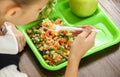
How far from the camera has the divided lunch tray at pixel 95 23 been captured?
874 millimetres

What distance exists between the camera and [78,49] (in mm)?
762

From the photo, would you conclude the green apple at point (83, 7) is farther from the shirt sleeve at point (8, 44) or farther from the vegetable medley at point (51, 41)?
the shirt sleeve at point (8, 44)

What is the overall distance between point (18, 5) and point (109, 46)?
0.40m

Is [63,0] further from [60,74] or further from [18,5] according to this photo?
[18,5]

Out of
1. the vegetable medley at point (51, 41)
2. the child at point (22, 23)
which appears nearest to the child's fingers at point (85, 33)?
the child at point (22, 23)

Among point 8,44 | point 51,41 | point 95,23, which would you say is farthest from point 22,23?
point 95,23

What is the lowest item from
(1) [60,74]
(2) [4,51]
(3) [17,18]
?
(1) [60,74]

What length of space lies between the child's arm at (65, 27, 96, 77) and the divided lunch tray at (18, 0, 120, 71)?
0.09 m

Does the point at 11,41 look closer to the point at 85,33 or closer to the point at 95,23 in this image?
the point at 85,33

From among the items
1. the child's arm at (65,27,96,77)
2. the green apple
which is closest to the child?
the child's arm at (65,27,96,77)

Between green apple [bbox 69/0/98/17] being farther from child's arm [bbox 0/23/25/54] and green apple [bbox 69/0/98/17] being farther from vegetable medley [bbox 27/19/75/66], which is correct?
child's arm [bbox 0/23/25/54]

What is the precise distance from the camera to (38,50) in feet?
2.85

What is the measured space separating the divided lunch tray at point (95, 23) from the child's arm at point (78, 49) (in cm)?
9

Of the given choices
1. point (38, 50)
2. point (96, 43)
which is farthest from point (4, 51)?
point (96, 43)
